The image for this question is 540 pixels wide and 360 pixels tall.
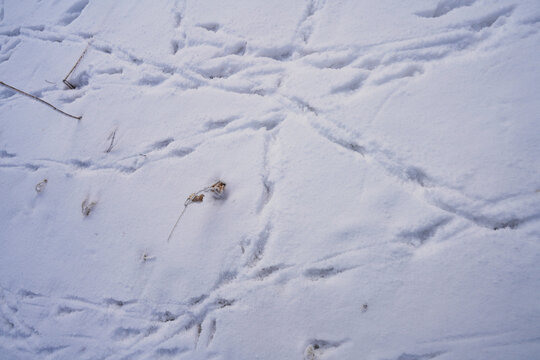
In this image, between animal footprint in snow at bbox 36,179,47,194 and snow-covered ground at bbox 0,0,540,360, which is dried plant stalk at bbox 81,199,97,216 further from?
animal footprint in snow at bbox 36,179,47,194

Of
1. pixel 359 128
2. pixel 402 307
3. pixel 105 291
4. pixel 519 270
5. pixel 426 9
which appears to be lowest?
pixel 105 291

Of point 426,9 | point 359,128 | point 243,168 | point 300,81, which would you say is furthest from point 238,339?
point 426,9

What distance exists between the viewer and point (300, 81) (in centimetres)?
179

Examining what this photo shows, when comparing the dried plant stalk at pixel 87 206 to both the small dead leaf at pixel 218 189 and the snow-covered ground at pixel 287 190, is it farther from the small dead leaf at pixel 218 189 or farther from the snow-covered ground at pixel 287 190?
the small dead leaf at pixel 218 189

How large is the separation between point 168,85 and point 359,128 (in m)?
1.36

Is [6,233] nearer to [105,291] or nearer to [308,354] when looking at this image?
[105,291]

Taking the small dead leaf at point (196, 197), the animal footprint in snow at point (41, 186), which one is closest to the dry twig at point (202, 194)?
the small dead leaf at point (196, 197)

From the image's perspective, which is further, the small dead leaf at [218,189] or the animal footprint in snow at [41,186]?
the animal footprint in snow at [41,186]

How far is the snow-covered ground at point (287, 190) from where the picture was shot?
128cm

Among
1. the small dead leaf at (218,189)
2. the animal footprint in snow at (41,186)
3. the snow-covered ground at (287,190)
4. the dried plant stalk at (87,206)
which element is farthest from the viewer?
the animal footprint in snow at (41,186)

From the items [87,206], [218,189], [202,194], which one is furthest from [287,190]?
[87,206]

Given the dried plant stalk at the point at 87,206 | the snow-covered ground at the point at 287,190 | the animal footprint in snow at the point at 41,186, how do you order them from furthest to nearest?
the animal footprint in snow at the point at 41,186 → the dried plant stalk at the point at 87,206 → the snow-covered ground at the point at 287,190

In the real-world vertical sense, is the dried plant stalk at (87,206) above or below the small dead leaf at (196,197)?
below

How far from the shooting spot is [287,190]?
1573 millimetres
